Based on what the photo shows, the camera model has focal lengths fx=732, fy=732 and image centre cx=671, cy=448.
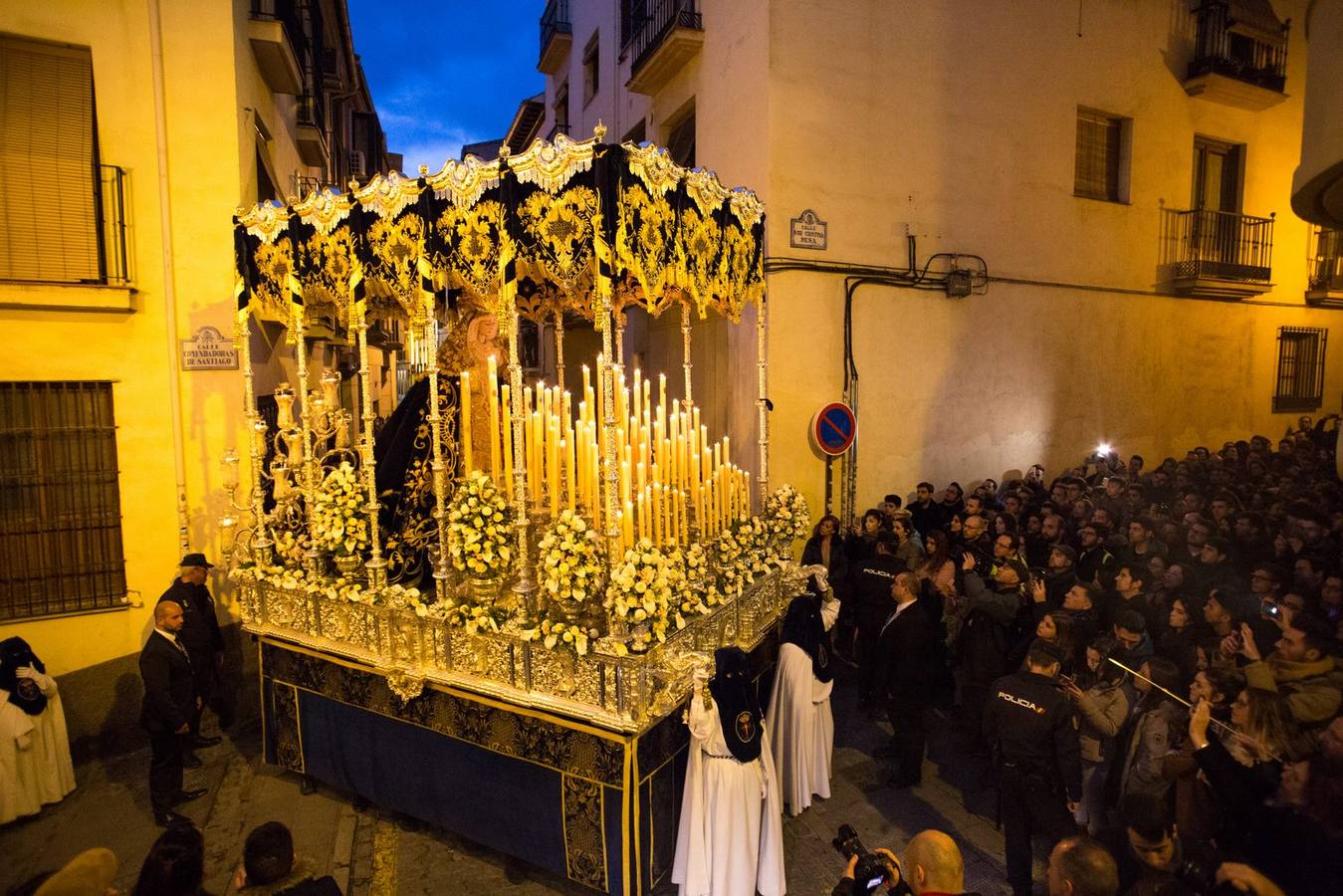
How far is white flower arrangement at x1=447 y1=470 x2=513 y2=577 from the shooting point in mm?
4719

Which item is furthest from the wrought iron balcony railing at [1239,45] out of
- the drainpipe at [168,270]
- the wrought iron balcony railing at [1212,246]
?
the drainpipe at [168,270]

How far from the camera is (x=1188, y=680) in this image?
4.66 meters

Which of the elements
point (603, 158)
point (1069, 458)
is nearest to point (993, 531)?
point (1069, 458)

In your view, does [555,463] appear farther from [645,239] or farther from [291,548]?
[291,548]

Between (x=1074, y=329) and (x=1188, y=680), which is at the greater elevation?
(x=1074, y=329)

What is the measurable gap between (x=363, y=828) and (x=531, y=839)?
1.49 meters

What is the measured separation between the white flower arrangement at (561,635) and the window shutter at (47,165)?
5.10 metres

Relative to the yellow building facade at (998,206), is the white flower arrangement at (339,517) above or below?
below

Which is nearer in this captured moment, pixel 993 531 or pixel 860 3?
pixel 993 531

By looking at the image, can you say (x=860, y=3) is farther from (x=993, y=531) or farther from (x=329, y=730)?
(x=329, y=730)

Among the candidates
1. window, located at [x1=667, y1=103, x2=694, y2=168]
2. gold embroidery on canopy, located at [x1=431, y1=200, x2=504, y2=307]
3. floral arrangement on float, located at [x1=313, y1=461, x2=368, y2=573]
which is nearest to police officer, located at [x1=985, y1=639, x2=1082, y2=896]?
gold embroidery on canopy, located at [x1=431, y1=200, x2=504, y2=307]

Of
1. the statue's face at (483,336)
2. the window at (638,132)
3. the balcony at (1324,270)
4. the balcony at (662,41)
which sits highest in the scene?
the balcony at (662,41)

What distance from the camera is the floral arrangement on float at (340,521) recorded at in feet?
18.3

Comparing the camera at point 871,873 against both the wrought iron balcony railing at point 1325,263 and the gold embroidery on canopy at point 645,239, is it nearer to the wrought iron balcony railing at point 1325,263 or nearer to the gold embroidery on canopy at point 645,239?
the gold embroidery on canopy at point 645,239
